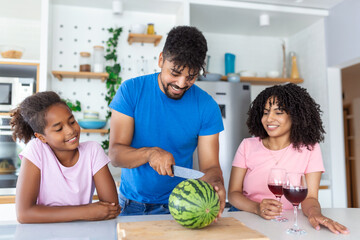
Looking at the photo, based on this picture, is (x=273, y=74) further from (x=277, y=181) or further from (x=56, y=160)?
(x=56, y=160)

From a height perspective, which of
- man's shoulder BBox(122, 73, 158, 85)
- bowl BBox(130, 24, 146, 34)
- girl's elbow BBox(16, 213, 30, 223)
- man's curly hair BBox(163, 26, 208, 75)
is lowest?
girl's elbow BBox(16, 213, 30, 223)

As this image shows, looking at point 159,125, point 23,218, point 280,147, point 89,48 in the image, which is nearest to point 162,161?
point 159,125

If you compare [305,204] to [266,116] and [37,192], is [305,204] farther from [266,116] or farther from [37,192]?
[37,192]

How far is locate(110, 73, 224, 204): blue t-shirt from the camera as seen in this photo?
5.23 feet

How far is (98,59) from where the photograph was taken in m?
3.40

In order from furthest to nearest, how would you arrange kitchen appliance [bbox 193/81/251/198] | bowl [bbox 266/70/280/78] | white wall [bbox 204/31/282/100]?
white wall [bbox 204/31/282/100], bowl [bbox 266/70/280/78], kitchen appliance [bbox 193/81/251/198]

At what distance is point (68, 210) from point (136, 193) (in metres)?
0.42

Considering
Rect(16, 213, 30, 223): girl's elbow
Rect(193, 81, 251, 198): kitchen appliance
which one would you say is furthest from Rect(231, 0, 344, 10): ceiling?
Rect(16, 213, 30, 223): girl's elbow

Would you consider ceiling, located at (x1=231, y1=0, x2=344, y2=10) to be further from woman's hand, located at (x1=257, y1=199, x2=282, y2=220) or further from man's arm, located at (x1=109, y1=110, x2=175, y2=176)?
woman's hand, located at (x1=257, y1=199, x2=282, y2=220)

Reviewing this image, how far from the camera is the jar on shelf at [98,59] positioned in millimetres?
3354

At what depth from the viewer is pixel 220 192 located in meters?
1.20

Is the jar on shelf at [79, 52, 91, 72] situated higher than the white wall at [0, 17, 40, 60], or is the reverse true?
the white wall at [0, 17, 40, 60]

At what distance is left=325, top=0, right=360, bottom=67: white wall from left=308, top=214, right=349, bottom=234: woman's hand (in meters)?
2.41

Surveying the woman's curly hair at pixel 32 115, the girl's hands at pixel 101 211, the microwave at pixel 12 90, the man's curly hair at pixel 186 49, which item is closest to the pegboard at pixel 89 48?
the microwave at pixel 12 90
